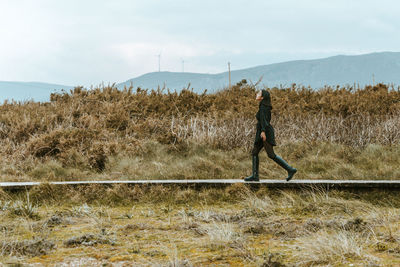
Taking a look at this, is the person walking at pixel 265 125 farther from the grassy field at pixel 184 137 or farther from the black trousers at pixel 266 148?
the grassy field at pixel 184 137

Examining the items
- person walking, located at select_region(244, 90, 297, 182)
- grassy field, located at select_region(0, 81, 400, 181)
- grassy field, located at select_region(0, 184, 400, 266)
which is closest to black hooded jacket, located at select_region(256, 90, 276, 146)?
person walking, located at select_region(244, 90, 297, 182)

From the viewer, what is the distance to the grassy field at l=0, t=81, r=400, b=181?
1212 centimetres

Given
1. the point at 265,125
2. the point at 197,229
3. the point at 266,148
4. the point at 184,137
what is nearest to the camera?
the point at 197,229

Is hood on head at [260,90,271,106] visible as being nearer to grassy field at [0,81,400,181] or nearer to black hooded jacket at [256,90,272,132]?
black hooded jacket at [256,90,272,132]

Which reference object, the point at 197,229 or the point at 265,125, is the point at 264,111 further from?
the point at 197,229

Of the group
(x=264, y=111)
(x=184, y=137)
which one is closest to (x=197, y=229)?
(x=264, y=111)

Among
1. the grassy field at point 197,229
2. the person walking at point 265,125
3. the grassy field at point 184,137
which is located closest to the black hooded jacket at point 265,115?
the person walking at point 265,125

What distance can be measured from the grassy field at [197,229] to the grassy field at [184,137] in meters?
2.12

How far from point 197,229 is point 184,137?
9505 millimetres

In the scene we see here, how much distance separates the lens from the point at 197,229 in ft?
20.0

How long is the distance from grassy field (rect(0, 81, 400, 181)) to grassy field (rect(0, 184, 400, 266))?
2119 millimetres

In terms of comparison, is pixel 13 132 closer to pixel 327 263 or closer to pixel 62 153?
pixel 62 153

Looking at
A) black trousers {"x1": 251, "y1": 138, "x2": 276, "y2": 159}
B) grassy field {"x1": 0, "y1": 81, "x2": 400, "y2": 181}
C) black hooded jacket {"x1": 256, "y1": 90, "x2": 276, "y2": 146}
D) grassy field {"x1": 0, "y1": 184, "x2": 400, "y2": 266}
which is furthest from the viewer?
grassy field {"x1": 0, "y1": 81, "x2": 400, "y2": 181}

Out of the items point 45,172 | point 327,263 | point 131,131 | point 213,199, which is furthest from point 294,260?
point 131,131
